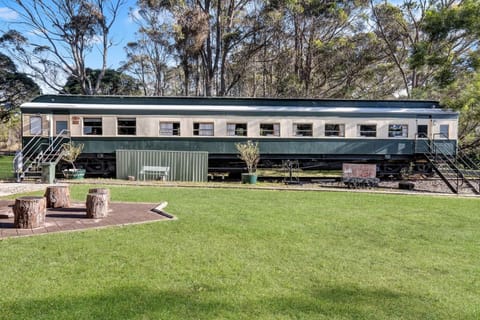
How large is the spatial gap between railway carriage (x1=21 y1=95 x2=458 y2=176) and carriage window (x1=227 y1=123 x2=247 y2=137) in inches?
1.7

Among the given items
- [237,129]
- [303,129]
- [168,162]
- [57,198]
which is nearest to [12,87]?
[168,162]

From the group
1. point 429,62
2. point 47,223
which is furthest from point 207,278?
point 429,62

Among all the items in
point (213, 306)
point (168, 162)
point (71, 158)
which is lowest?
point (213, 306)

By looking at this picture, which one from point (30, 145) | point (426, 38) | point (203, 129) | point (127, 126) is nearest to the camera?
point (30, 145)

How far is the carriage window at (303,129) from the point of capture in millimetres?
14820

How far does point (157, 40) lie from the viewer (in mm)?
27531

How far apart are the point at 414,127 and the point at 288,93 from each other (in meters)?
10.5

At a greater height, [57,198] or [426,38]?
[426,38]

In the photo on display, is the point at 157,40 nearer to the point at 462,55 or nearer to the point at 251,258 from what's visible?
the point at 462,55

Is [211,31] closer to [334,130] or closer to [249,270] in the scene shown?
[334,130]

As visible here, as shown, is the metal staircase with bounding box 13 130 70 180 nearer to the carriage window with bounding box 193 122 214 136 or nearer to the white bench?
the white bench

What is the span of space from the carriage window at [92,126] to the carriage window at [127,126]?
815 mm

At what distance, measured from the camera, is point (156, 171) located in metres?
14.2

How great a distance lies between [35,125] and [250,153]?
360 inches
